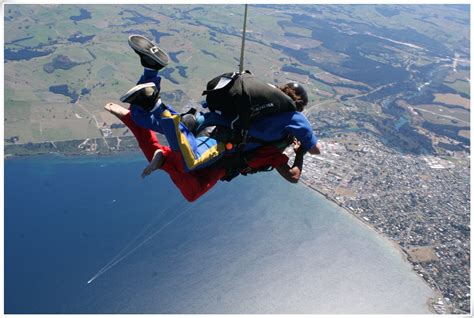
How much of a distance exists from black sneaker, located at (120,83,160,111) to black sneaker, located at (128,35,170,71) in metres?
0.14

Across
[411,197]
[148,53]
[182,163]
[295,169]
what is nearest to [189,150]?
[182,163]

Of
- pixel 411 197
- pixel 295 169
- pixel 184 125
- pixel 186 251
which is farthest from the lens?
pixel 411 197

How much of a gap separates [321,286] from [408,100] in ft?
107

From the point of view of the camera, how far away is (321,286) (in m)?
20.8

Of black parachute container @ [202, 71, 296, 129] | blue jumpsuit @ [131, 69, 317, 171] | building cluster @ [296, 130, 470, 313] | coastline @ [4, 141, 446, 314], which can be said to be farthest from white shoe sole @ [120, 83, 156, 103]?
coastline @ [4, 141, 446, 314]

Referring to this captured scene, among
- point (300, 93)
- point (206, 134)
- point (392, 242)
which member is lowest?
point (392, 242)

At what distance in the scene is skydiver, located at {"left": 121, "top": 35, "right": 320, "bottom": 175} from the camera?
2666 mm

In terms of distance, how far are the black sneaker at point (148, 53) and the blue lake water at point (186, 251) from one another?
17.6 m

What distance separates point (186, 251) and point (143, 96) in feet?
66.5

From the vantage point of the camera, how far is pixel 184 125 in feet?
9.71

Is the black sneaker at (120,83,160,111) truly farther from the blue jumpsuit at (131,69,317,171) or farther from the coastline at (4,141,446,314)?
the coastline at (4,141,446,314)

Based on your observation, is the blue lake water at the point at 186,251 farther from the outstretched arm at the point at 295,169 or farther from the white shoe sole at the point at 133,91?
the white shoe sole at the point at 133,91

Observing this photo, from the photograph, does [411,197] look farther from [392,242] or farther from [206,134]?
[206,134]

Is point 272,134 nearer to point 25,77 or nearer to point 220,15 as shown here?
point 25,77
